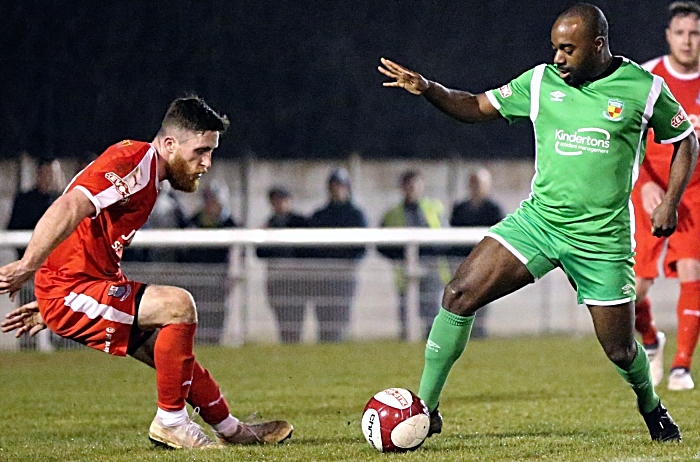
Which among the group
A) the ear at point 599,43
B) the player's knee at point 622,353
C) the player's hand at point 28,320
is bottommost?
the player's knee at point 622,353

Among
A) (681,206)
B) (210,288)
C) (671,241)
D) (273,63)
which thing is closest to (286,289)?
(210,288)

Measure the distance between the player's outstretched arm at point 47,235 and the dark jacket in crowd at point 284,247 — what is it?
28.5 feet

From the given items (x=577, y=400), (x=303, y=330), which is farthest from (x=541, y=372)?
(x=303, y=330)

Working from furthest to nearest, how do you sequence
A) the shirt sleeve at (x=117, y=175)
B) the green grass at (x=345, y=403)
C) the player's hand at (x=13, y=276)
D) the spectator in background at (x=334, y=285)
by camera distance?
the spectator in background at (x=334, y=285) → the green grass at (x=345, y=403) → the shirt sleeve at (x=117, y=175) → the player's hand at (x=13, y=276)

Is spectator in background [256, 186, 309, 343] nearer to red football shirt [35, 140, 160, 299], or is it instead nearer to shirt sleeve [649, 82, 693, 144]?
red football shirt [35, 140, 160, 299]

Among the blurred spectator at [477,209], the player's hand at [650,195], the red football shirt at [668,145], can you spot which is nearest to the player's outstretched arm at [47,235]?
the player's hand at [650,195]

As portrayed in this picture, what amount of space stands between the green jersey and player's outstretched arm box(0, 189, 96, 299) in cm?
229

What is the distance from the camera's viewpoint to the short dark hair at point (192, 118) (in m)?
6.19

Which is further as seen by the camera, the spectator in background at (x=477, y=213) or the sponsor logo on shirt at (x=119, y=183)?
the spectator in background at (x=477, y=213)

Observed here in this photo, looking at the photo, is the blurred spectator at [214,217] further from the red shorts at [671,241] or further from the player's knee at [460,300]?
the player's knee at [460,300]

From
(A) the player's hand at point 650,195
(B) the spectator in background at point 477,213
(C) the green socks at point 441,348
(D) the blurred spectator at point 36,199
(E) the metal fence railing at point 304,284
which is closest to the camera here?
(C) the green socks at point 441,348

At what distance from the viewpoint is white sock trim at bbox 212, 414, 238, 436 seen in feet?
20.9

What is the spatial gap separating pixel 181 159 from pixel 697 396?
163 inches

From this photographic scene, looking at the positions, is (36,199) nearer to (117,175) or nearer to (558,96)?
(117,175)
